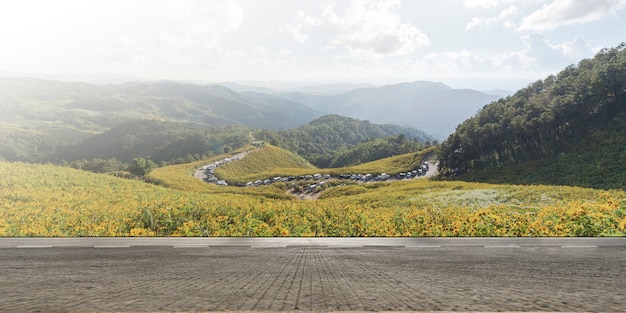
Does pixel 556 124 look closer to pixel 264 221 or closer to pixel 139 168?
pixel 264 221

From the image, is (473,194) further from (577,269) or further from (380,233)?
(577,269)

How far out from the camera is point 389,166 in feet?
407

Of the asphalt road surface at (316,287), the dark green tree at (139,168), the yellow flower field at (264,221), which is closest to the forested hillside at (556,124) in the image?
the yellow flower field at (264,221)

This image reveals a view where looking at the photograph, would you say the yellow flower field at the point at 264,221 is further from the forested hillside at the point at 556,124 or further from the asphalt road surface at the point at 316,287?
the forested hillside at the point at 556,124

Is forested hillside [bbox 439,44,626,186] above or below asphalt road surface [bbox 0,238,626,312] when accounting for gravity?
above

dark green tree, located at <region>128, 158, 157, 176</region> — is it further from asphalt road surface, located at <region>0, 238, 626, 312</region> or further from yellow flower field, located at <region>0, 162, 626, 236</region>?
asphalt road surface, located at <region>0, 238, 626, 312</region>

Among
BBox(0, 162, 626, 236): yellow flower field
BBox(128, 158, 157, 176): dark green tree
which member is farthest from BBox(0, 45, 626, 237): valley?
BBox(128, 158, 157, 176): dark green tree

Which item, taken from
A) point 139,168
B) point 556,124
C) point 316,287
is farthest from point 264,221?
point 139,168

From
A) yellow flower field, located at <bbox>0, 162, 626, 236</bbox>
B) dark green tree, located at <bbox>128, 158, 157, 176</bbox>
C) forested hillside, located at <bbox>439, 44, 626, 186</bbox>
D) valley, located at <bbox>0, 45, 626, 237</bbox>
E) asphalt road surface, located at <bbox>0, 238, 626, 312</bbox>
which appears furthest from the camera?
dark green tree, located at <bbox>128, 158, 157, 176</bbox>

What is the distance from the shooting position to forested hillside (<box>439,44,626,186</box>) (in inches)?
2911

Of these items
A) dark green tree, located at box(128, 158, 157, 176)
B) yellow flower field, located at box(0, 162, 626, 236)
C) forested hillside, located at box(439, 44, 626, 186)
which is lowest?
yellow flower field, located at box(0, 162, 626, 236)

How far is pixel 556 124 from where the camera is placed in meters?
79.1

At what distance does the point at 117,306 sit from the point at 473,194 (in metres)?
40.8

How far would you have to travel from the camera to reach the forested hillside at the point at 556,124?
73938mm
